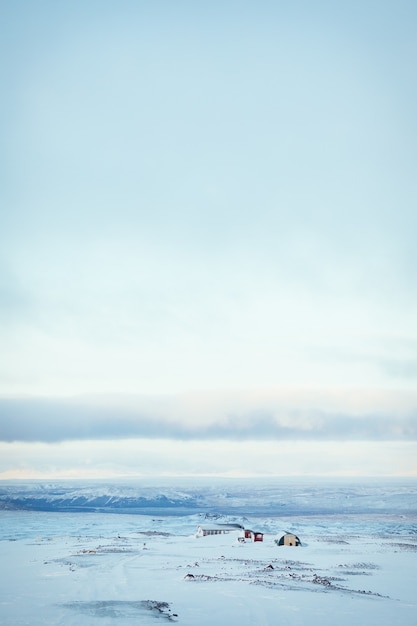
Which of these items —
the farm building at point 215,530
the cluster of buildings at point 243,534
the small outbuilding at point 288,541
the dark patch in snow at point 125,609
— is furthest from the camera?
the farm building at point 215,530

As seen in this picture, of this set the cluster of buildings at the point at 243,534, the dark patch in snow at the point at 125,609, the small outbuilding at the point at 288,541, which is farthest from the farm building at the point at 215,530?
the dark patch in snow at the point at 125,609

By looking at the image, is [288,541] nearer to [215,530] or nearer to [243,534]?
[243,534]

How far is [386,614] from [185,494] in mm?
137973

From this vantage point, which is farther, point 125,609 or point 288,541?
point 288,541

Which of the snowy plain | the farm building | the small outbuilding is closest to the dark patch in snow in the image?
the snowy plain

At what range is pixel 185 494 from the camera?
6122 inches

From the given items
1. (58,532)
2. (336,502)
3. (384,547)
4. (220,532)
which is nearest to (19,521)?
(58,532)

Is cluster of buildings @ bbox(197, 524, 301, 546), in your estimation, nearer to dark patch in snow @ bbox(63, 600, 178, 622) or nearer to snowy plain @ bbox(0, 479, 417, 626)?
snowy plain @ bbox(0, 479, 417, 626)

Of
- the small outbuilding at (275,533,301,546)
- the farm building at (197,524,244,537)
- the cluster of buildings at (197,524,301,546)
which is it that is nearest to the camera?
the small outbuilding at (275,533,301,546)

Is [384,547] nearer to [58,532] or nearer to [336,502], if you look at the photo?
[58,532]

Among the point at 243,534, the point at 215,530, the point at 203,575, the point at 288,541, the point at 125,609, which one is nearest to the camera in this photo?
the point at 125,609

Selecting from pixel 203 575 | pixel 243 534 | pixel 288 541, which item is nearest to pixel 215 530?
pixel 243 534

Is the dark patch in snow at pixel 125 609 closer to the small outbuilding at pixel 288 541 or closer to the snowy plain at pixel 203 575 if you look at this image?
the snowy plain at pixel 203 575

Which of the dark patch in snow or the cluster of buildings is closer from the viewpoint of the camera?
the dark patch in snow
